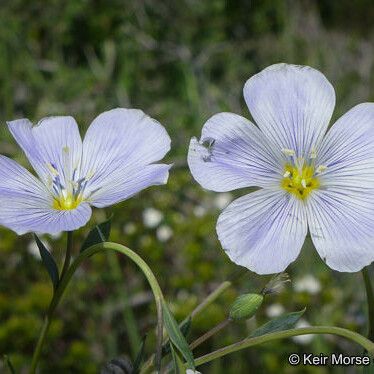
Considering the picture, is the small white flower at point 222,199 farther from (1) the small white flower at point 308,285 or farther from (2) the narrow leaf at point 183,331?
(2) the narrow leaf at point 183,331

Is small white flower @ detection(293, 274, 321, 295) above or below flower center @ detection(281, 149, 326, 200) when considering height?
below

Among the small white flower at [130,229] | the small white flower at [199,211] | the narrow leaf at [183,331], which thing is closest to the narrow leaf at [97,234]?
the narrow leaf at [183,331]

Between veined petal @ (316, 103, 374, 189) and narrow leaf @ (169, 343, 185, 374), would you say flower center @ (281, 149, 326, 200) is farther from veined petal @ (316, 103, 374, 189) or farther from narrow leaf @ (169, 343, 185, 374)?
narrow leaf @ (169, 343, 185, 374)

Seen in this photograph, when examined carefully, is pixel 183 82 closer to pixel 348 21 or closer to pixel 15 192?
pixel 348 21

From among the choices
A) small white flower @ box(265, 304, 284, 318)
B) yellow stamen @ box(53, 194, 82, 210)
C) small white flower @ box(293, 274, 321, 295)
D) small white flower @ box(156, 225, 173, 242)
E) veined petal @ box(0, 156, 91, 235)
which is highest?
veined petal @ box(0, 156, 91, 235)

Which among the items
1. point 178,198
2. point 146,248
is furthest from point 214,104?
point 146,248

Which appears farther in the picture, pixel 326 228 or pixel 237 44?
pixel 237 44

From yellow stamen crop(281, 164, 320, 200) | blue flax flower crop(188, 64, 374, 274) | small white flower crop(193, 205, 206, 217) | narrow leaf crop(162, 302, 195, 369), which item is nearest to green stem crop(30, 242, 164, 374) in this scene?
narrow leaf crop(162, 302, 195, 369)
